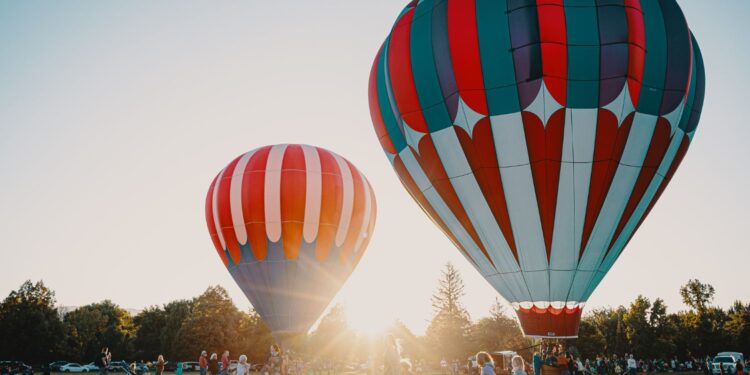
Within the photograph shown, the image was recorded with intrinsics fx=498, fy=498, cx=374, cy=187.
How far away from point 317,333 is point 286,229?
37.5m

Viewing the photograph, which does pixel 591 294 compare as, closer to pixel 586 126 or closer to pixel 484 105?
pixel 586 126

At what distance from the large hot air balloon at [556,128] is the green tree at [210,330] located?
1485 inches

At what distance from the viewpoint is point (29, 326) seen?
41438 millimetres

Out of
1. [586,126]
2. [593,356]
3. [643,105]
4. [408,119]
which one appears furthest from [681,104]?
[593,356]

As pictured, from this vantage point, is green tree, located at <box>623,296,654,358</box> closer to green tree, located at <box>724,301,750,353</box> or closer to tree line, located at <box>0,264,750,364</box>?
tree line, located at <box>0,264,750,364</box>

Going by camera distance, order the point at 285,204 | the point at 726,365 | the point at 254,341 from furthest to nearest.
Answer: the point at 254,341, the point at 726,365, the point at 285,204

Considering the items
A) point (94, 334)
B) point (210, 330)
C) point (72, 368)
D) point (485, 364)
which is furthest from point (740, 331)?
point (94, 334)

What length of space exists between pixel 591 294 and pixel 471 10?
6231mm

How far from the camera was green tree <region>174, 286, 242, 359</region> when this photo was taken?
42562mm

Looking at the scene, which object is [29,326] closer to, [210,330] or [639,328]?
[210,330]

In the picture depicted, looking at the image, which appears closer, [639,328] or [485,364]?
[485,364]

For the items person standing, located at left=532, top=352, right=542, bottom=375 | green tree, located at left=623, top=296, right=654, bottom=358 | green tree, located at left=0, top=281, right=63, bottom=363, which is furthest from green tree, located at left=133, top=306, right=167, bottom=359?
person standing, located at left=532, top=352, right=542, bottom=375

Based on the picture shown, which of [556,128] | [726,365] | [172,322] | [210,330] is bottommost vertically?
[726,365]

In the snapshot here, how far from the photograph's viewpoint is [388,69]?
11641 millimetres
